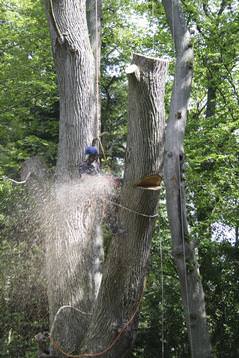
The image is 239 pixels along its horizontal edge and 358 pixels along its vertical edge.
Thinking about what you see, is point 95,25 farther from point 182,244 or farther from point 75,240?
point 75,240

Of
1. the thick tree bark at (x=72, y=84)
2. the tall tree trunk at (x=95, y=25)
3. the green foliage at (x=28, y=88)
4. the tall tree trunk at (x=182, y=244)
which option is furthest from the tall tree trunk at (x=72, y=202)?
the green foliage at (x=28, y=88)

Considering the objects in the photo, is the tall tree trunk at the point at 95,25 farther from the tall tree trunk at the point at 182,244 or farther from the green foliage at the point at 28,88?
the green foliage at the point at 28,88

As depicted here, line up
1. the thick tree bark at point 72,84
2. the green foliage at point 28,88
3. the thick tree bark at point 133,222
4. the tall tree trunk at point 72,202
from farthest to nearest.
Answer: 1. the green foliage at point 28,88
2. the thick tree bark at point 72,84
3. the tall tree trunk at point 72,202
4. the thick tree bark at point 133,222

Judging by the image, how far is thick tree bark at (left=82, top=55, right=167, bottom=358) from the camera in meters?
3.34

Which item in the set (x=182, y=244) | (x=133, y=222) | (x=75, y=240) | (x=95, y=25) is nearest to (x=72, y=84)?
(x=75, y=240)

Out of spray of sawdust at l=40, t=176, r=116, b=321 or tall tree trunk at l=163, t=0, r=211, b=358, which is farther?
tall tree trunk at l=163, t=0, r=211, b=358

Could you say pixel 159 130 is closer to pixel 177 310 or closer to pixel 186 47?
pixel 186 47

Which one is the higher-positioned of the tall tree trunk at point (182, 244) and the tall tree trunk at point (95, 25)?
the tall tree trunk at point (95, 25)

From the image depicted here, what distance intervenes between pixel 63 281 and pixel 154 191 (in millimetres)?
1664

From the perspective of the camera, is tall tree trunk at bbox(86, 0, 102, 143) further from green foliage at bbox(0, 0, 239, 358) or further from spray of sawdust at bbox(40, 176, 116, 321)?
green foliage at bbox(0, 0, 239, 358)

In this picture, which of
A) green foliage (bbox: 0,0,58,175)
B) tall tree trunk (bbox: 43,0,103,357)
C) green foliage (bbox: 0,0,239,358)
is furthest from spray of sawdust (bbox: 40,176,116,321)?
green foliage (bbox: 0,0,58,175)

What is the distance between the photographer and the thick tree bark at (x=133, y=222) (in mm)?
3336

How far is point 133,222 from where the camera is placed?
12.2 feet

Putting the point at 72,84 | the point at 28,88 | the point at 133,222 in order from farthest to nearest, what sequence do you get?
the point at 28,88 < the point at 72,84 < the point at 133,222
